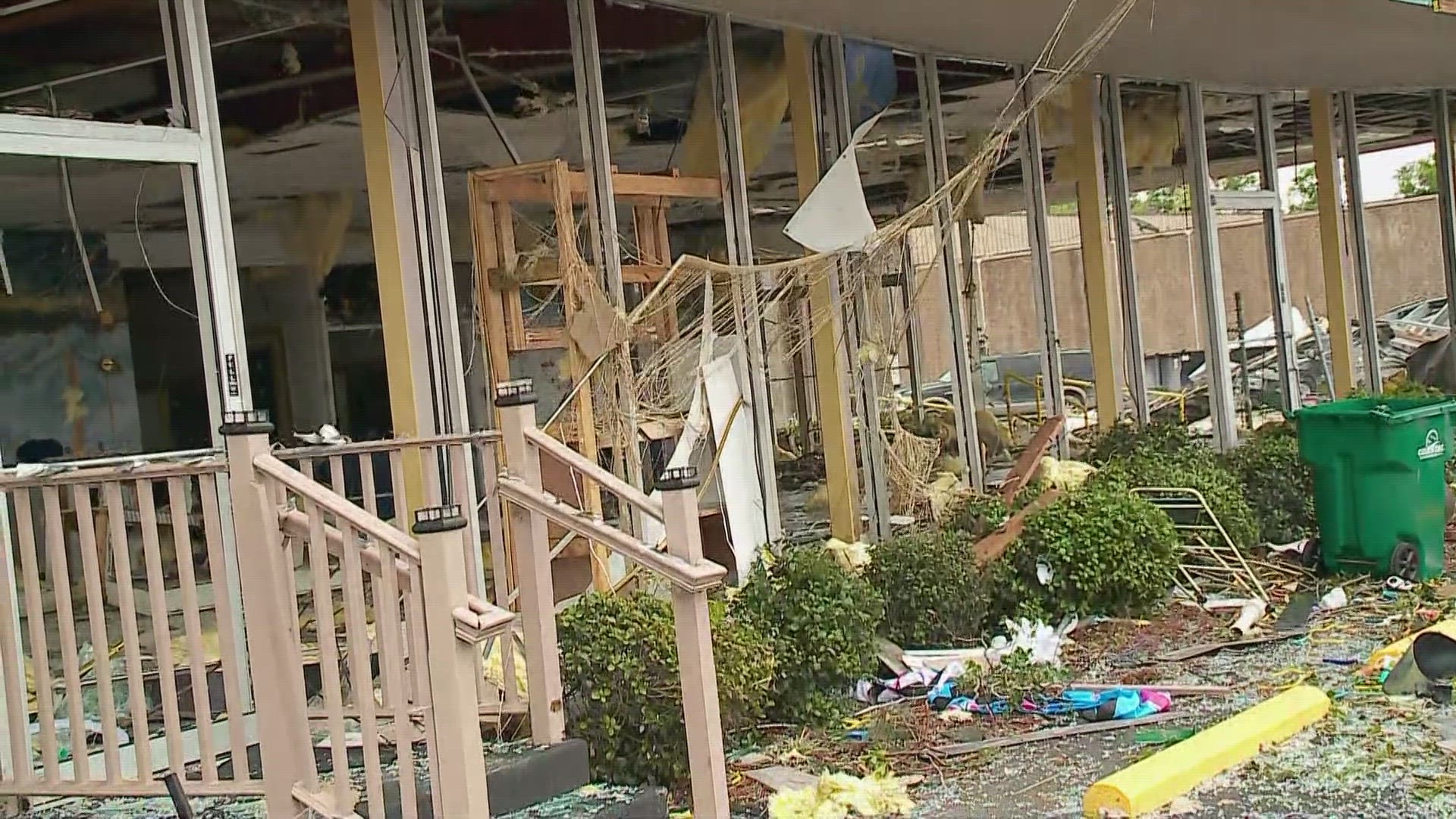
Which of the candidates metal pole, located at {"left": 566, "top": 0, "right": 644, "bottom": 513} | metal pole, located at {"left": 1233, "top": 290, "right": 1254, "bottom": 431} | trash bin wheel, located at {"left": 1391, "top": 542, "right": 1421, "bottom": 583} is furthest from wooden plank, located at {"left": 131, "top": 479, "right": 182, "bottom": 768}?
metal pole, located at {"left": 1233, "top": 290, "right": 1254, "bottom": 431}

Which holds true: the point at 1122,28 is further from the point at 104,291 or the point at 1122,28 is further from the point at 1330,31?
the point at 104,291

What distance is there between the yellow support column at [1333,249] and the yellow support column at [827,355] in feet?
18.1

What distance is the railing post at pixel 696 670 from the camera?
11.1ft

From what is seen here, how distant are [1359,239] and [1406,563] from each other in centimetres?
511

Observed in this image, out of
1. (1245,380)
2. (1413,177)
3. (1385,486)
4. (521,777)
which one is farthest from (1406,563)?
(1413,177)

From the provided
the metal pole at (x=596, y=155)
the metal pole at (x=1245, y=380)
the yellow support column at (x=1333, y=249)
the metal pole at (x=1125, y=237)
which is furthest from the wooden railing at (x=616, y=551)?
the yellow support column at (x=1333, y=249)

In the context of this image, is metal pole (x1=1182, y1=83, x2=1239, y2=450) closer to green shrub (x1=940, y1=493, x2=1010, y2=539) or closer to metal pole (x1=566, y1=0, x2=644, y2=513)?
green shrub (x1=940, y1=493, x2=1010, y2=539)

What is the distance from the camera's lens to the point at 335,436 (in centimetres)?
387

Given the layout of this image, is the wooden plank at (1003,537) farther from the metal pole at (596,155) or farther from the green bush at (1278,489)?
the green bush at (1278,489)

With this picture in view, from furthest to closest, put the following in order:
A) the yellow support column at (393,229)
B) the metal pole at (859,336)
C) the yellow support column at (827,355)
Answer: the metal pole at (859,336) < the yellow support column at (827,355) < the yellow support column at (393,229)

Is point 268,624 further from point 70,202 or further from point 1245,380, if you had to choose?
point 1245,380

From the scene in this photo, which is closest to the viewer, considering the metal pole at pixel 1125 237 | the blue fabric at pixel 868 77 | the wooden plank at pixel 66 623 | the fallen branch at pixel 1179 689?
the wooden plank at pixel 66 623

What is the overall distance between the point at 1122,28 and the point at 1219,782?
13.8 ft

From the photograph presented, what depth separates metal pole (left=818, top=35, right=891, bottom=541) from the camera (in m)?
6.62
